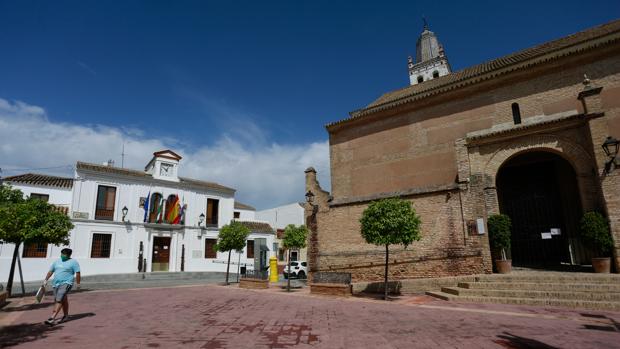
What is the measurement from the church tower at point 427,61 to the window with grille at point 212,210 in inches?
1176

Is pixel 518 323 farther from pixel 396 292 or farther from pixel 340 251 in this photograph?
pixel 340 251

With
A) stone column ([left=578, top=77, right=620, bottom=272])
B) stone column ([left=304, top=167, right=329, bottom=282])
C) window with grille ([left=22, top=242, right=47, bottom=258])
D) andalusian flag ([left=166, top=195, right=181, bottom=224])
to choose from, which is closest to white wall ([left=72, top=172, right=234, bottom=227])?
andalusian flag ([left=166, top=195, right=181, bottom=224])

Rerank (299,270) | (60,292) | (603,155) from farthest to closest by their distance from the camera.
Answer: (299,270), (603,155), (60,292)

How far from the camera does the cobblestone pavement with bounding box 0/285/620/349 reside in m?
5.55

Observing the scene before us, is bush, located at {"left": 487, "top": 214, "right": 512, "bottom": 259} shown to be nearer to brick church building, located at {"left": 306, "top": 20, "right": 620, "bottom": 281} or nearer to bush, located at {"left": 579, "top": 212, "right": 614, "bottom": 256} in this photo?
brick church building, located at {"left": 306, "top": 20, "right": 620, "bottom": 281}

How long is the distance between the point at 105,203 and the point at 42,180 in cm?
476

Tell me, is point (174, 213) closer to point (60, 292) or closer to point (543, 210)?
point (60, 292)

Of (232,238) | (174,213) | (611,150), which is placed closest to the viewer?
(611,150)

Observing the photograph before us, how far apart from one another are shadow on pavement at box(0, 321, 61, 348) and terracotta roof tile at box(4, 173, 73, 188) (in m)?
20.8

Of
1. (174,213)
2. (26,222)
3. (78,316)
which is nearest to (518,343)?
(78,316)

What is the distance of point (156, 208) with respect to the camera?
86.9ft

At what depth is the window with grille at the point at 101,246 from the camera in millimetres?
23109

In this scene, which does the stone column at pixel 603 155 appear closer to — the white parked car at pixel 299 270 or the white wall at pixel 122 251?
the white parked car at pixel 299 270

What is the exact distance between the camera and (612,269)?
Answer: 1023 cm
